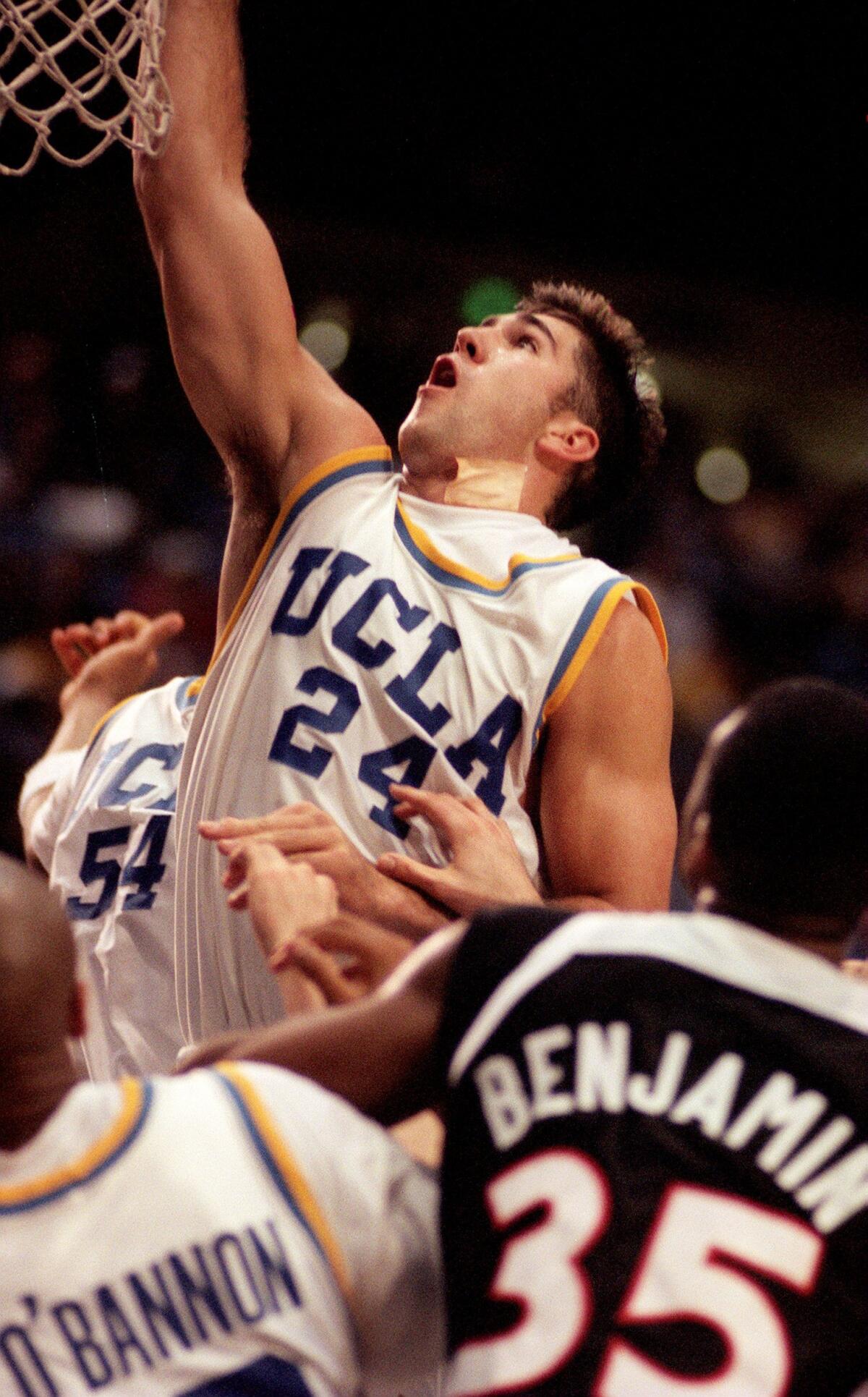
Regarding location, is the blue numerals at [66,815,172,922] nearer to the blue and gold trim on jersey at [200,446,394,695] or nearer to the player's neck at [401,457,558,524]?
the blue and gold trim on jersey at [200,446,394,695]

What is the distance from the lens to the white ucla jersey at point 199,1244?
128cm

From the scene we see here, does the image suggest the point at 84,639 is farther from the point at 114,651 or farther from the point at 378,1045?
the point at 378,1045

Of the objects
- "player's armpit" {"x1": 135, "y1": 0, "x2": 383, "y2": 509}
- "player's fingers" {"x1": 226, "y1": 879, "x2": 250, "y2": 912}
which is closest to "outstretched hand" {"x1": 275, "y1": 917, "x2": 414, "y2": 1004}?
"player's fingers" {"x1": 226, "y1": 879, "x2": 250, "y2": 912}

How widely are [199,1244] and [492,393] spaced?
80.5 inches

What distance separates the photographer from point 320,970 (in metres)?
1.72

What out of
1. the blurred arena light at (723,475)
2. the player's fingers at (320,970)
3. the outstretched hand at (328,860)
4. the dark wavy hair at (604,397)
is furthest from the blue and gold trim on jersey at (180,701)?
the blurred arena light at (723,475)

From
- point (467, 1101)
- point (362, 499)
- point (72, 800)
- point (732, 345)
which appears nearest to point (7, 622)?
point (72, 800)

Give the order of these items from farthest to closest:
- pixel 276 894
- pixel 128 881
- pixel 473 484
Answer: pixel 128 881
pixel 473 484
pixel 276 894

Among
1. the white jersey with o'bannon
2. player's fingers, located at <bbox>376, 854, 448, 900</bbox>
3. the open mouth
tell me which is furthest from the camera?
the open mouth

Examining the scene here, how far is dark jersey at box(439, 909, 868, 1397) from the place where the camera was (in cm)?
130

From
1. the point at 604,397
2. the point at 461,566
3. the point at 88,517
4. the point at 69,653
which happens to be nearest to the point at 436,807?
the point at 461,566

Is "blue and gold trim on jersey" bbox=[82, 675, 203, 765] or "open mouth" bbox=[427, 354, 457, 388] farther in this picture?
"blue and gold trim on jersey" bbox=[82, 675, 203, 765]

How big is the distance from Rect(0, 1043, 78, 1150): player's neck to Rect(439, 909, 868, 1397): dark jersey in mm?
352

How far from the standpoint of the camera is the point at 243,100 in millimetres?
2873
